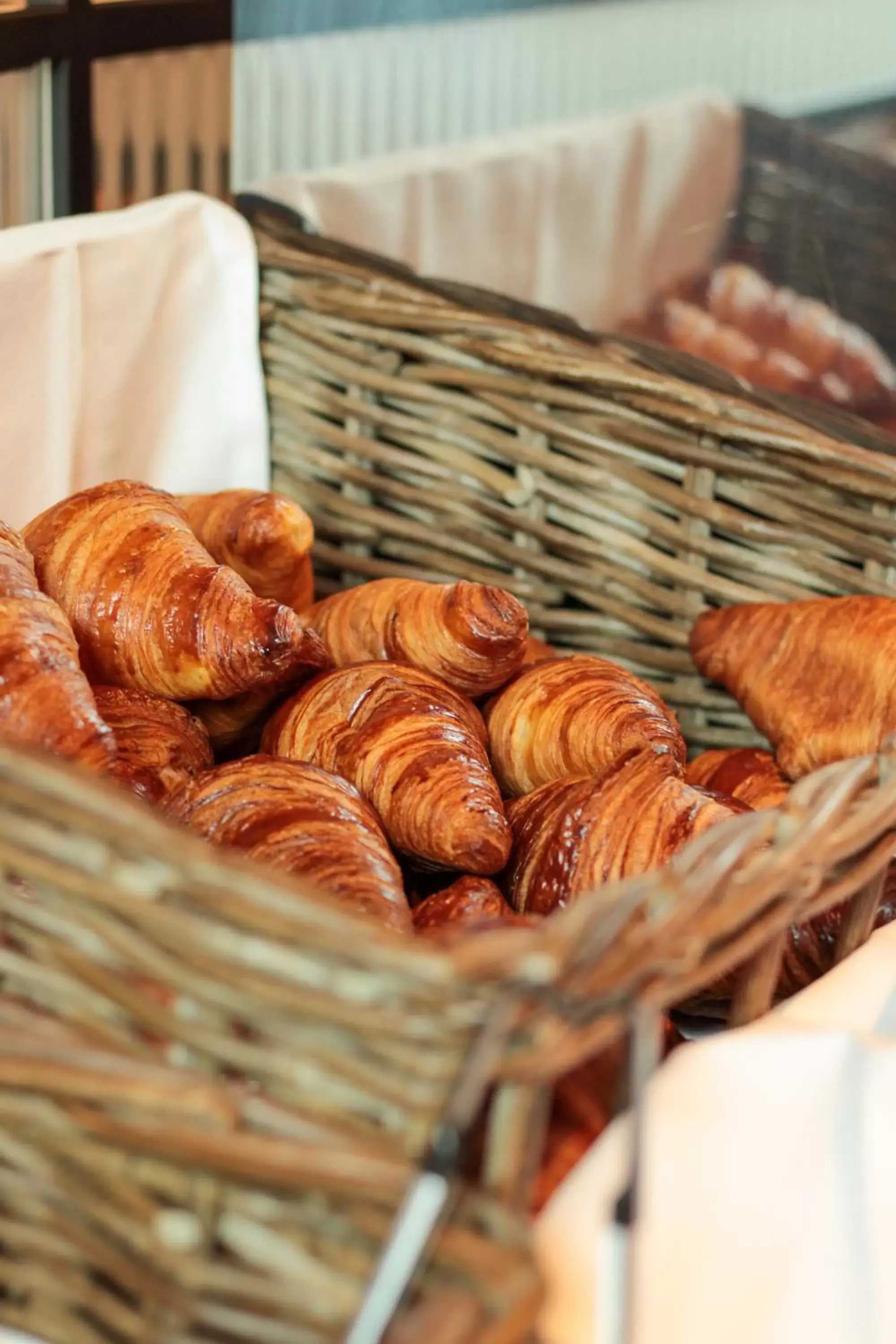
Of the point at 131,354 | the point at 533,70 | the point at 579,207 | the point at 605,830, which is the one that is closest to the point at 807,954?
the point at 605,830

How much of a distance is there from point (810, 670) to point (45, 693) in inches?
16.3

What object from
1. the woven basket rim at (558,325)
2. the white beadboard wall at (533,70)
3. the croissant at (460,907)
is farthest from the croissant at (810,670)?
the white beadboard wall at (533,70)

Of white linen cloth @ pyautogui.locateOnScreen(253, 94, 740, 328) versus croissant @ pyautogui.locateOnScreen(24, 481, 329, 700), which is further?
white linen cloth @ pyautogui.locateOnScreen(253, 94, 740, 328)

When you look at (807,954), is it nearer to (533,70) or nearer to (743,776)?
(743,776)

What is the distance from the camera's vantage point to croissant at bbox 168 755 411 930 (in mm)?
540

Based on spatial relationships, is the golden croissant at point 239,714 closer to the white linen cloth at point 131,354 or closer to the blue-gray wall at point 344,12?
the white linen cloth at point 131,354

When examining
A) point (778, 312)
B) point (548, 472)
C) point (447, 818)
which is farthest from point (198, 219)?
point (447, 818)

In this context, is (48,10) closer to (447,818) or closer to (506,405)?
(506,405)

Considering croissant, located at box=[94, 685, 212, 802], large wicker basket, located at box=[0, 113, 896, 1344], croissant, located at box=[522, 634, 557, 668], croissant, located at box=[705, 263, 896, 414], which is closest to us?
large wicker basket, located at box=[0, 113, 896, 1344]

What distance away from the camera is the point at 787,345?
109cm

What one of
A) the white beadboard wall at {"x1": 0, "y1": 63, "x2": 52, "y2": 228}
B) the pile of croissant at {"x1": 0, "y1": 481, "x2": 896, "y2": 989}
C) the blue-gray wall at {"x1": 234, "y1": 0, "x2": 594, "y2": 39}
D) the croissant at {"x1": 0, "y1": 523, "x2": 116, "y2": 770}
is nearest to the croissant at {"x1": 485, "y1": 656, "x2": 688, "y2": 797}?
the pile of croissant at {"x1": 0, "y1": 481, "x2": 896, "y2": 989}

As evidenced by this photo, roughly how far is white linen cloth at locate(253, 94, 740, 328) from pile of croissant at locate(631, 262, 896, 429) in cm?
4

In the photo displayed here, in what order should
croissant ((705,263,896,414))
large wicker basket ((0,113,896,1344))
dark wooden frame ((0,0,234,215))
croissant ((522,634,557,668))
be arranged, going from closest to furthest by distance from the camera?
large wicker basket ((0,113,896,1344)), croissant ((522,634,557,668)), dark wooden frame ((0,0,234,215)), croissant ((705,263,896,414))

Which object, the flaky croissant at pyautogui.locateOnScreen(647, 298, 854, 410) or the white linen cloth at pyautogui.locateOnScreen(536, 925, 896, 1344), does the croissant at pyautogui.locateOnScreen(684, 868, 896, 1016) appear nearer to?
the white linen cloth at pyautogui.locateOnScreen(536, 925, 896, 1344)
